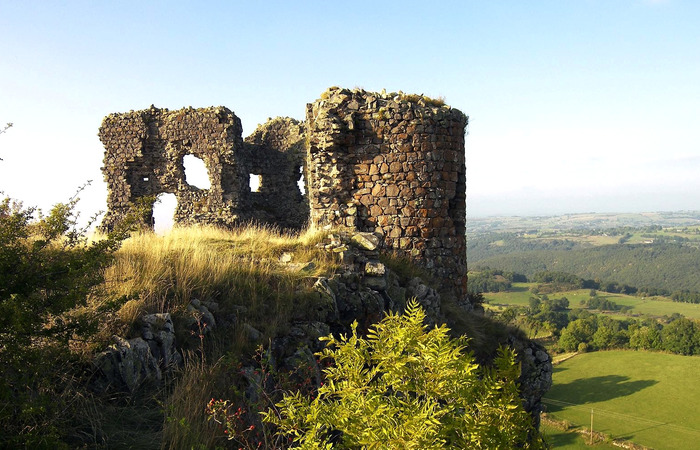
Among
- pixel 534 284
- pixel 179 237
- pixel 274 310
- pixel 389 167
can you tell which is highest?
pixel 389 167

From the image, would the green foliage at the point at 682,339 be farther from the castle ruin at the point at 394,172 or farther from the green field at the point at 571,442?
the castle ruin at the point at 394,172

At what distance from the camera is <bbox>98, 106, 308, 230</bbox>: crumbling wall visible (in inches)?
525

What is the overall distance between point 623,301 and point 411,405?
112856 mm

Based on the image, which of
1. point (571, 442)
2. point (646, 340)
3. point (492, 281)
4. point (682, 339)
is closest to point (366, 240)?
point (571, 442)

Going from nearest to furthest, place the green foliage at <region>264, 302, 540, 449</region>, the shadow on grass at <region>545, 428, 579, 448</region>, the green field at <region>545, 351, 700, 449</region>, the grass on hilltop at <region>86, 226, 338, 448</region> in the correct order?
1. the green foliage at <region>264, 302, 540, 449</region>
2. the grass on hilltop at <region>86, 226, 338, 448</region>
3. the shadow on grass at <region>545, 428, 579, 448</region>
4. the green field at <region>545, 351, 700, 449</region>

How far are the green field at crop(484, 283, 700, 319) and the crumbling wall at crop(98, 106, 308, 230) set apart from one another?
75.2 meters

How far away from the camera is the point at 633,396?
41.6m

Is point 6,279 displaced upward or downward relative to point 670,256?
upward

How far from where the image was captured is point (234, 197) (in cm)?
1360

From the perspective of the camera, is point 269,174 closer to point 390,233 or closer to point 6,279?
point 390,233

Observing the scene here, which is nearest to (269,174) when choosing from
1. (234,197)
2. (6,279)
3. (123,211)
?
(234,197)

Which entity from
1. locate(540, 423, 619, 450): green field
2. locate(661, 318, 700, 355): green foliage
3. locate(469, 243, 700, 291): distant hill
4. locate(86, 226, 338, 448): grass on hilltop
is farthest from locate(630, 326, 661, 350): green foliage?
locate(469, 243, 700, 291): distant hill

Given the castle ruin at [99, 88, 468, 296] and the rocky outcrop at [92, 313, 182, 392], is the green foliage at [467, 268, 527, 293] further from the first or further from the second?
the rocky outcrop at [92, 313, 182, 392]

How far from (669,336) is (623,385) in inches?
829
